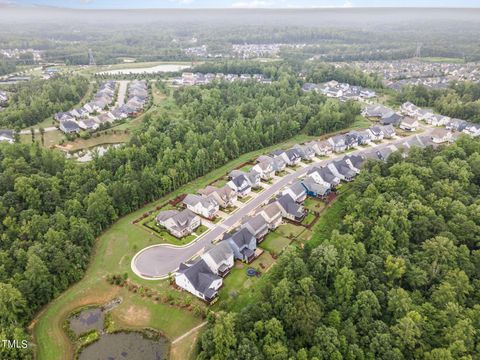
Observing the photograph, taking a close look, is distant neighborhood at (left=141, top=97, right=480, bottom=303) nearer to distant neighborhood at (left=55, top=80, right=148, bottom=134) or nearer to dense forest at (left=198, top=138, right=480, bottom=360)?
dense forest at (left=198, top=138, right=480, bottom=360)

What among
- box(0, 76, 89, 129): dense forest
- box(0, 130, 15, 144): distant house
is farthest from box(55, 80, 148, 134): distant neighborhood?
box(0, 130, 15, 144): distant house

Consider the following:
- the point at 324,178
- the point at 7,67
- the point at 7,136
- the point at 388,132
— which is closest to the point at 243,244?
the point at 324,178

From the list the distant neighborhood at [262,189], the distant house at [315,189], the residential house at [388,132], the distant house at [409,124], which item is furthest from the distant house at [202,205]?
the distant house at [409,124]

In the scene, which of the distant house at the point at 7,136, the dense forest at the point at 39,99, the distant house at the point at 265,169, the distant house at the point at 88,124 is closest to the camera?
the distant house at the point at 265,169

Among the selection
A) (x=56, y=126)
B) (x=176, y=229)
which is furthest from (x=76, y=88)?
(x=176, y=229)

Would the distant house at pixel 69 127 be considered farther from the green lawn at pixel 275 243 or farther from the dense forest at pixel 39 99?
the green lawn at pixel 275 243

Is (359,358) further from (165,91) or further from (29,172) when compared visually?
(165,91)

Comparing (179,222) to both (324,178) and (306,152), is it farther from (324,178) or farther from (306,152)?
(306,152)

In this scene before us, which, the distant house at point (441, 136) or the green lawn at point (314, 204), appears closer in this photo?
the green lawn at point (314, 204)
